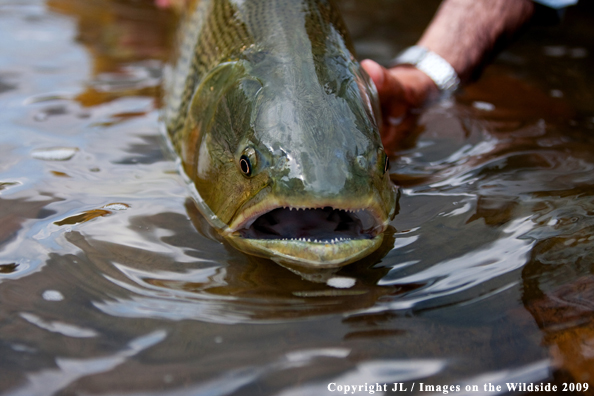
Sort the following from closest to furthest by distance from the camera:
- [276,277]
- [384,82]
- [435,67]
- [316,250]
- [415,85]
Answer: [316,250] → [276,277] → [384,82] → [415,85] → [435,67]

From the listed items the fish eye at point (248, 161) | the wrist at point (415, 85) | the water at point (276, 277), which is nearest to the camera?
the water at point (276, 277)

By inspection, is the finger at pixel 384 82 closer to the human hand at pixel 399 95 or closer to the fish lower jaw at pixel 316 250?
the human hand at pixel 399 95

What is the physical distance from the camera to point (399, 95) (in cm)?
329

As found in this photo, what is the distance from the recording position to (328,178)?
1.72m

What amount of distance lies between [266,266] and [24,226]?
3.21 feet

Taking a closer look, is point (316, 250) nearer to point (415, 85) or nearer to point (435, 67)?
point (415, 85)

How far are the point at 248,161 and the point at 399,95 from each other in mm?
1675

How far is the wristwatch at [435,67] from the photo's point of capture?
3682 mm

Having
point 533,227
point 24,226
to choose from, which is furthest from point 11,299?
point 533,227

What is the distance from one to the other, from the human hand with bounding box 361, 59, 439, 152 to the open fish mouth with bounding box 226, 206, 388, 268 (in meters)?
1.13

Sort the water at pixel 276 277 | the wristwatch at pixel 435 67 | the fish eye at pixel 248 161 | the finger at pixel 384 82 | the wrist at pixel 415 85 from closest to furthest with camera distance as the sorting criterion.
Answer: the water at pixel 276 277
the fish eye at pixel 248 161
the finger at pixel 384 82
the wrist at pixel 415 85
the wristwatch at pixel 435 67

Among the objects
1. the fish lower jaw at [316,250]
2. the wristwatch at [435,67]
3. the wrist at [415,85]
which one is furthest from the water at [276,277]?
the wristwatch at [435,67]

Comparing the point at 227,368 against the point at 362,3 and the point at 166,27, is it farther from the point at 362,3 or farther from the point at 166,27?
the point at 362,3

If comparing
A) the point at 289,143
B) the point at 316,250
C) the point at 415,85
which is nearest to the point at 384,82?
the point at 415,85
